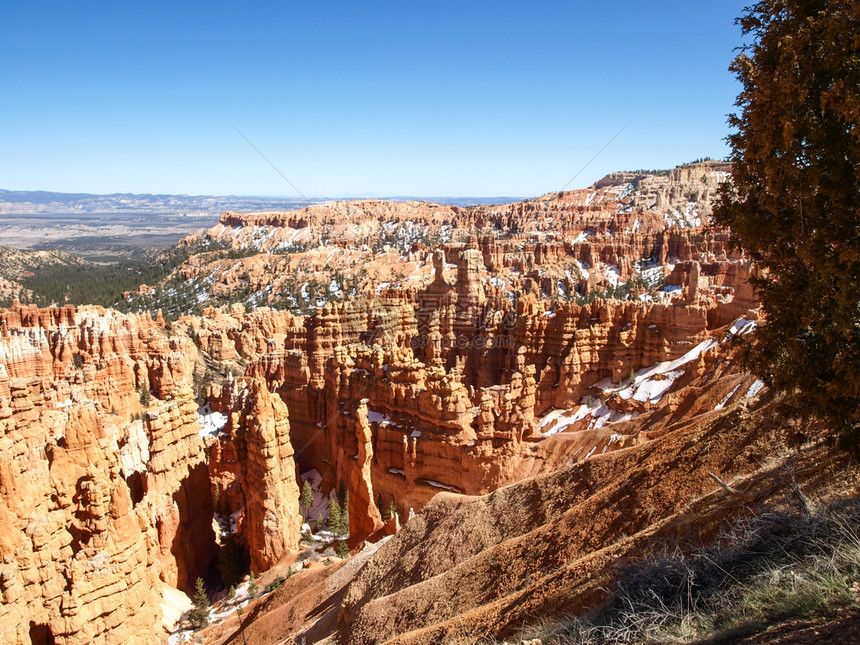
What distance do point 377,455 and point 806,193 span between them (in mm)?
22697

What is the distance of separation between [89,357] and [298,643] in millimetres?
46768

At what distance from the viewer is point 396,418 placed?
89.4 ft

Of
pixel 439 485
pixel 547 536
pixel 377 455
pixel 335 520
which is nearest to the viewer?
pixel 547 536

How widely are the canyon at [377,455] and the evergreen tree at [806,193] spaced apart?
3.21 ft

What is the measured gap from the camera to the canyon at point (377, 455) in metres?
9.69

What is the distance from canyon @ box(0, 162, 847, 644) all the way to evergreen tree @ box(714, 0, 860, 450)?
98 cm

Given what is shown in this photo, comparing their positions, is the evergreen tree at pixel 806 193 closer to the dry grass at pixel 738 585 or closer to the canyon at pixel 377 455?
the canyon at pixel 377 455

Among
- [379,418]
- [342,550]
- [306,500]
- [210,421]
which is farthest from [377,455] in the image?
[210,421]

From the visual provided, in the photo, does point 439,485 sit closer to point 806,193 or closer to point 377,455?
point 377,455

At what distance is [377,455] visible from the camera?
26750 millimetres

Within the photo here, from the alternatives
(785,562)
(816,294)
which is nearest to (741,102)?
(816,294)

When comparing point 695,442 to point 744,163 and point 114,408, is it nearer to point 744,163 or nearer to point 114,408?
point 744,163

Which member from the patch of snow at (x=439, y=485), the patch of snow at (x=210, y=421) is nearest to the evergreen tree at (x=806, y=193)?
the patch of snow at (x=439, y=485)

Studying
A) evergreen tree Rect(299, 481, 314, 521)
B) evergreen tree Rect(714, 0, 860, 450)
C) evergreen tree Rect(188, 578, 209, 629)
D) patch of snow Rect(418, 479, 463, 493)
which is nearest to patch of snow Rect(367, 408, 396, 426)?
patch of snow Rect(418, 479, 463, 493)
